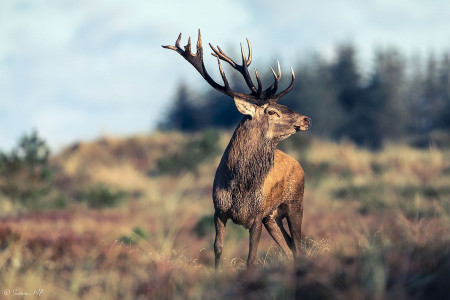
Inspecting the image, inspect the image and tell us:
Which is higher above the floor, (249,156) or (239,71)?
(239,71)

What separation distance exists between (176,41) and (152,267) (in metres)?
3.79

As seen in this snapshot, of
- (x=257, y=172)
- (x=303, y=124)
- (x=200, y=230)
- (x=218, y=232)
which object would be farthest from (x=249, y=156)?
(x=200, y=230)

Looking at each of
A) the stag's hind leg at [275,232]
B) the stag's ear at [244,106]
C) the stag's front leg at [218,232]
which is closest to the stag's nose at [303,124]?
the stag's ear at [244,106]

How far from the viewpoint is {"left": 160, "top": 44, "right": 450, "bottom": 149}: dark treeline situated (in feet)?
159

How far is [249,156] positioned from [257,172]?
203mm

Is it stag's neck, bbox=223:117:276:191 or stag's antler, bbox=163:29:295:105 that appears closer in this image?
stag's neck, bbox=223:117:276:191

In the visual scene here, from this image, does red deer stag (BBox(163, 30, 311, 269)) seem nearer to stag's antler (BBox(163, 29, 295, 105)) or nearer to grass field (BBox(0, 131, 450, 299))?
stag's antler (BBox(163, 29, 295, 105))

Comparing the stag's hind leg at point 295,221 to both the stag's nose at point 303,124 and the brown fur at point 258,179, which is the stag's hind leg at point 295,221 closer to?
the brown fur at point 258,179

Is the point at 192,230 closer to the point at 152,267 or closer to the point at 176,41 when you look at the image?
the point at 176,41

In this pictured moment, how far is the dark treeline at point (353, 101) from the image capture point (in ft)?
159

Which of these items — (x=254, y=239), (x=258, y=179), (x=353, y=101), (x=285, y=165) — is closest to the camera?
(x=254, y=239)

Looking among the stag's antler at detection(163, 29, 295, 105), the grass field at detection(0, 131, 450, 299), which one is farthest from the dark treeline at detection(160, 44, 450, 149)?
the stag's antler at detection(163, 29, 295, 105)

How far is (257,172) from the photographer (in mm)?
6141

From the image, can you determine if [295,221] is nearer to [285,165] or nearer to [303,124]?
[285,165]
